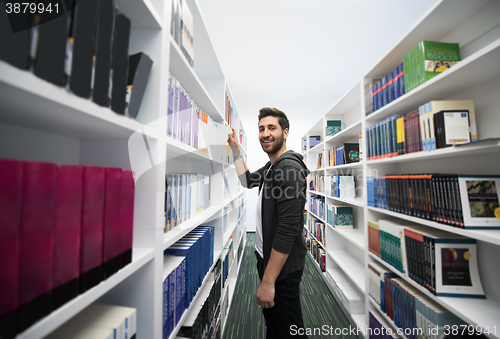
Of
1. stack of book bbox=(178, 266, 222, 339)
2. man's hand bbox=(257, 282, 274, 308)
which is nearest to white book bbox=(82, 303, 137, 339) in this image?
stack of book bbox=(178, 266, 222, 339)

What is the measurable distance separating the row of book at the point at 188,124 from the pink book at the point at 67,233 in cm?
46

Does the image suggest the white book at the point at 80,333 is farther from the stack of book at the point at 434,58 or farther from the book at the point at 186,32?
the stack of book at the point at 434,58

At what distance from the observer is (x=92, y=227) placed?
449 mm

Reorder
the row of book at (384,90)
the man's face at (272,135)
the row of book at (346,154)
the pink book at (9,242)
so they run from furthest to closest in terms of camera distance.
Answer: the row of book at (346,154), the man's face at (272,135), the row of book at (384,90), the pink book at (9,242)

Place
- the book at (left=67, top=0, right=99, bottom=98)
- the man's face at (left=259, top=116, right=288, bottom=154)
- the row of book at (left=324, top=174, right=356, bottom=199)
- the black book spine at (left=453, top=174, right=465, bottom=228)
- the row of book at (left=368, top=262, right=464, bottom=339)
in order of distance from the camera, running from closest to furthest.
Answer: the book at (left=67, top=0, right=99, bottom=98) → the black book spine at (left=453, top=174, right=465, bottom=228) → the row of book at (left=368, top=262, right=464, bottom=339) → the man's face at (left=259, top=116, right=288, bottom=154) → the row of book at (left=324, top=174, right=356, bottom=199)

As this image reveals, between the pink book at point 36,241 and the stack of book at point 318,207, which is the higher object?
the pink book at point 36,241

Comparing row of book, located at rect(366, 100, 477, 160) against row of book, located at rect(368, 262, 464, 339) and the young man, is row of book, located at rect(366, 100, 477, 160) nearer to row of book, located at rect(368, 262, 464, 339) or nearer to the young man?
the young man

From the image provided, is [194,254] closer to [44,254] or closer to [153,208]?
[153,208]

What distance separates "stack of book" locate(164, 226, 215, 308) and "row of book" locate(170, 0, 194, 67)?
1.01 meters

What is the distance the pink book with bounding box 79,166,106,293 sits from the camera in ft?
1.41

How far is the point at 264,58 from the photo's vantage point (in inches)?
103

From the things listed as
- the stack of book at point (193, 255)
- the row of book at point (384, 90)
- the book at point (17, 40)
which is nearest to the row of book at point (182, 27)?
the book at point (17, 40)

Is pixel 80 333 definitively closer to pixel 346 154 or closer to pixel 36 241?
pixel 36 241

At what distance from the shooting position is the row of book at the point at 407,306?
42.7 inches
